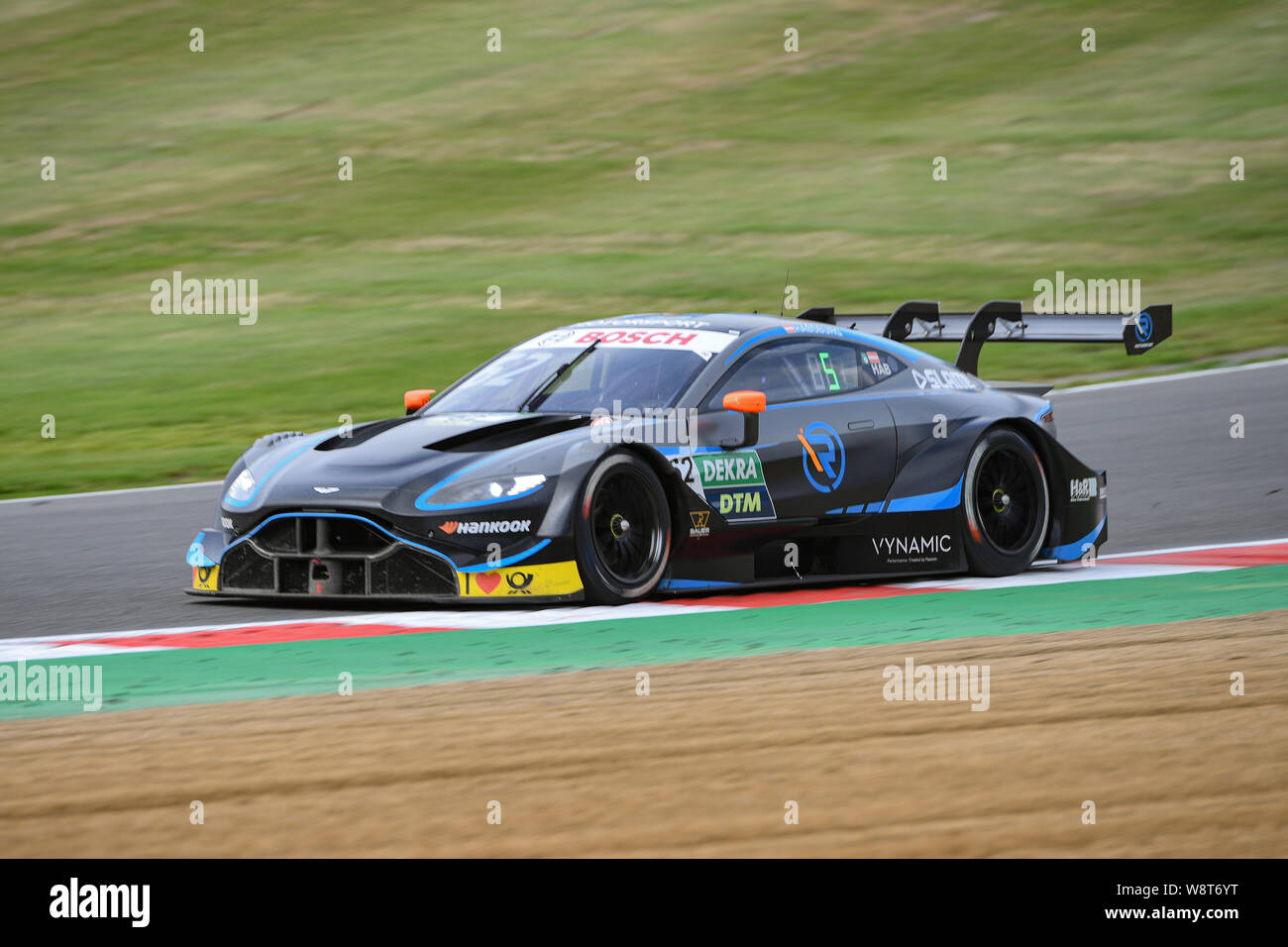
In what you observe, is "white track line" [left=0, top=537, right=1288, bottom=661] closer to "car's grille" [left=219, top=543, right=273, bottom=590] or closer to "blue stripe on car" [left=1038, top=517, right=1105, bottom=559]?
"car's grille" [left=219, top=543, right=273, bottom=590]

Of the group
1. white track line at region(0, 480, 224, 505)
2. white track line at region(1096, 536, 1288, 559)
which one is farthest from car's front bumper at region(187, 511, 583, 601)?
white track line at region(0, 480, 224, 505)

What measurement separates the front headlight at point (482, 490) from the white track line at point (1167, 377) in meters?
9.50

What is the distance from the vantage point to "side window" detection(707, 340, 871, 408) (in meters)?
9.16

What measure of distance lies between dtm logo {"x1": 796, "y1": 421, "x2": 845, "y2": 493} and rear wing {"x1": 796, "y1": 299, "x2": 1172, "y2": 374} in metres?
1.33

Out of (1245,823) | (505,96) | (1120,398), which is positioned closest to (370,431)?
(1245,823)

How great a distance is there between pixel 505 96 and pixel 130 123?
6.17 m

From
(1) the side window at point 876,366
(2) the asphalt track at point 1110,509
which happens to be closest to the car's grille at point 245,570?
(2) the asphalt track at point 1110,509

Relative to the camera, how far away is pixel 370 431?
9.02 metres

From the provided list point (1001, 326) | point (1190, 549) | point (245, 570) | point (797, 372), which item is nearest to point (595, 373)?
point (797, 372)

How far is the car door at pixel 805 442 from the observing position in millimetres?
8914

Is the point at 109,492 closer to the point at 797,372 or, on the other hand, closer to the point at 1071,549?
the point at 797,372

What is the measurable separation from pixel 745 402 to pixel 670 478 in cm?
50

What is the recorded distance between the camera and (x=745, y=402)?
8.79 meters
